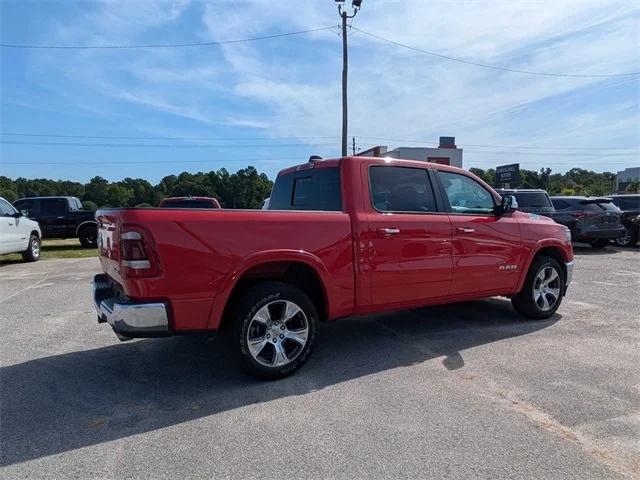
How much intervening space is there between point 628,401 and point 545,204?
12.2 m

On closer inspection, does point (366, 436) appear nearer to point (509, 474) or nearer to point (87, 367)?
point (509, 474)

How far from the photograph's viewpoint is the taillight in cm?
341

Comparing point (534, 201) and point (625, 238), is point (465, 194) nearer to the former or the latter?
point (534, 201)

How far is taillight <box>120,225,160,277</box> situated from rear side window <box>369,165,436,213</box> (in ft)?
6.95

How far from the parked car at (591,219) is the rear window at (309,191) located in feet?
38.2

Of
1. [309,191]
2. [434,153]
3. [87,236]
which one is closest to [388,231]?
[309,191]

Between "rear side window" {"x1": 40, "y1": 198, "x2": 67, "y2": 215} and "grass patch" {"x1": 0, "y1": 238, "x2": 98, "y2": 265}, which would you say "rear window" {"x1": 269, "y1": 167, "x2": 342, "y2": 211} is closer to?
"grass patch" {"x1": 0, "y1": 238, "x2": 98, "y2": 265}

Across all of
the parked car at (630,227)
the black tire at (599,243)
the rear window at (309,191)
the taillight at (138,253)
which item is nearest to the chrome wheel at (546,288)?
the rear window at (309,191)

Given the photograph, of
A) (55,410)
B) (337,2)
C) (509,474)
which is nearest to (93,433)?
(55,410)

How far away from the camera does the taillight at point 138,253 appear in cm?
341

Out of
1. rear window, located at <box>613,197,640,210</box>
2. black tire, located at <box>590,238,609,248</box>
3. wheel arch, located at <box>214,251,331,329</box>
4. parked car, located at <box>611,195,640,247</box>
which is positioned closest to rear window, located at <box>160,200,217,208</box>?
wheel arch, located at <box>214,251,331,329</box>

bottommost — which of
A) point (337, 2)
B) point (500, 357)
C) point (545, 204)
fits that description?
point (500, 357)

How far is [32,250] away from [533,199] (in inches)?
592

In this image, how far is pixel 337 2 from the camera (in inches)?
829
